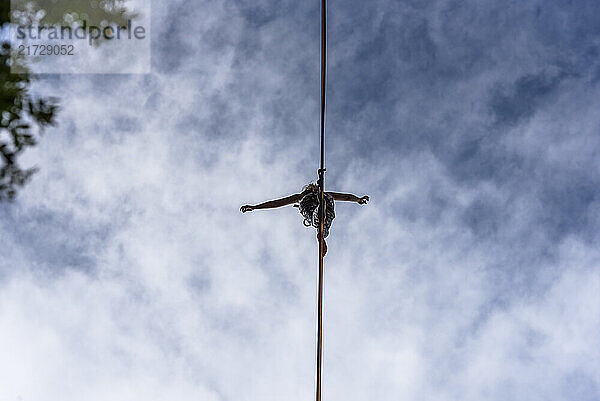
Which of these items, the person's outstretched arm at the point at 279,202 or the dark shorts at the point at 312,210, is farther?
the person's outstretched arm at the point at 279,202

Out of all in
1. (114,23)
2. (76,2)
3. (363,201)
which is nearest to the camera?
(76,2)

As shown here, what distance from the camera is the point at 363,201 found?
10.1 metres

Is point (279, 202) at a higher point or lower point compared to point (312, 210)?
higher

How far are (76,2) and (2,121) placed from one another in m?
1.31

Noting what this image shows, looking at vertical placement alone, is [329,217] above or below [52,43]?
below

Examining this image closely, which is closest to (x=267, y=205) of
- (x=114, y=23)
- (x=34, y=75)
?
(x=114, y=23)

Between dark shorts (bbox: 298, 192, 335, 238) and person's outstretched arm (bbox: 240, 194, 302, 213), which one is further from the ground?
person's outstretched arm (bbox: 240, 194, 302, 213)

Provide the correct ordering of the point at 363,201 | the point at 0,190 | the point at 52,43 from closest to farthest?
1. the point at 0,190
2. the point at 52,43
3. the point at 363,201

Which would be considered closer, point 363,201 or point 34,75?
point 34,75

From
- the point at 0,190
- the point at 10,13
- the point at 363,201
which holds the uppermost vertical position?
the point at 363,201

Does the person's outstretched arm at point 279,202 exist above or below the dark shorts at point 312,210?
above

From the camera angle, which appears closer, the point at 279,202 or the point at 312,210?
the point at 312,210

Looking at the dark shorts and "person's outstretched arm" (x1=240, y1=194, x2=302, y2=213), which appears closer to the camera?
the dark shorts

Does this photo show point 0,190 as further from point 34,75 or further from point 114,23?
point 114,23
